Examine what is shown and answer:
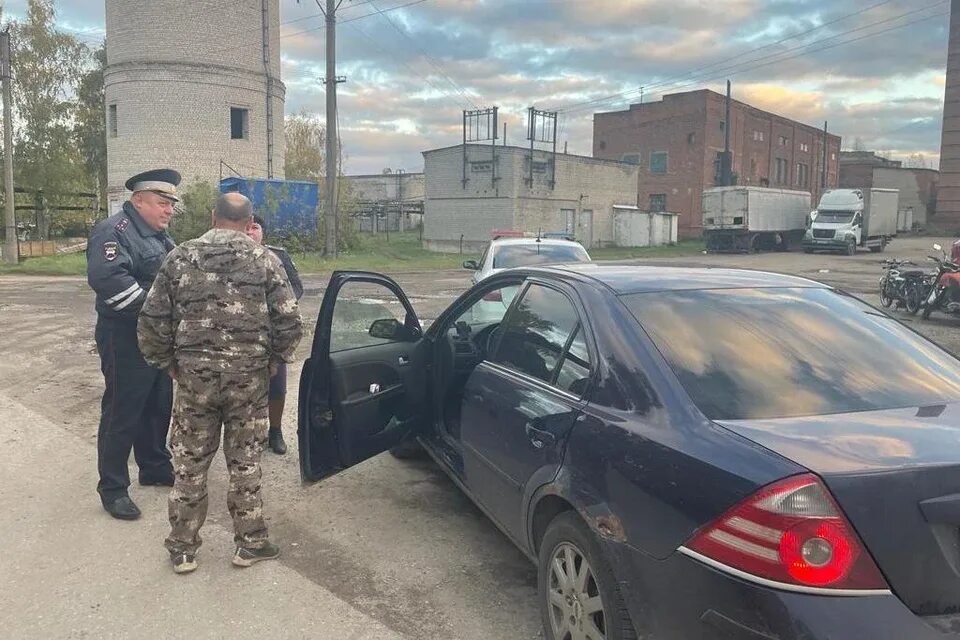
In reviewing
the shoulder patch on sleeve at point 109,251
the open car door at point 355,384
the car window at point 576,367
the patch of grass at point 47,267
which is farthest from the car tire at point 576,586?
the patch of grass at point 47,267

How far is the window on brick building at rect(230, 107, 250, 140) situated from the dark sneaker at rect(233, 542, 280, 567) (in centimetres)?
3218

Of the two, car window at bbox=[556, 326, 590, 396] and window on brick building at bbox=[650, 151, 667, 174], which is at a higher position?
window on brick building at bbox=[650, 151, 667, 174]

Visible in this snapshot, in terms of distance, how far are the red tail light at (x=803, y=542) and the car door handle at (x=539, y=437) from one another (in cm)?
95

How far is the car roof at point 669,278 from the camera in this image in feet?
10.2

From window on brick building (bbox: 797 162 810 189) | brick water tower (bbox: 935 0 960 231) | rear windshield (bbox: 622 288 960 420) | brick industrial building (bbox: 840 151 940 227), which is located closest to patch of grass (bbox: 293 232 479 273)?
rear windshield (bbox: 622 288 960 420)

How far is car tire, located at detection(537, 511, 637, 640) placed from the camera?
2416mm

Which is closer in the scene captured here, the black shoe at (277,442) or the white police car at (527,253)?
the black shoe at (277,442)

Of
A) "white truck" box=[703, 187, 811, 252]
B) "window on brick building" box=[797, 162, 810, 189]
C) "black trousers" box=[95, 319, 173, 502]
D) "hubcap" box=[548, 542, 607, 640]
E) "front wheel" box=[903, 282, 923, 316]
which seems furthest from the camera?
"window on brick building" box=[797, 162, 810, 189]

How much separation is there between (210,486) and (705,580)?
11.9 feet

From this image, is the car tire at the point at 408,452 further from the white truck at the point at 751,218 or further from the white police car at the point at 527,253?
the white truck at the point at 751,218

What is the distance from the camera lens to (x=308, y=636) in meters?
3.08

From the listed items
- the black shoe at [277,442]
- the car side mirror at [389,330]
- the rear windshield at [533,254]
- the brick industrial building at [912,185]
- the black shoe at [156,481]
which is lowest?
the black shoe at [156,481]

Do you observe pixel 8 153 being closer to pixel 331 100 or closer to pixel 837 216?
pixel 331 100

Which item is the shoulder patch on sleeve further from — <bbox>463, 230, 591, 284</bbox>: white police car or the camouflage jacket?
<bbox>463, 230, 591, 284</bbox>: white police car
